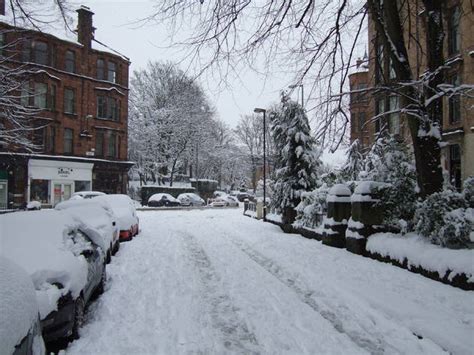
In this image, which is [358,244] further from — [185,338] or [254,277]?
[185,338]

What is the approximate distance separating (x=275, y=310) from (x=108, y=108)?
3793 cm

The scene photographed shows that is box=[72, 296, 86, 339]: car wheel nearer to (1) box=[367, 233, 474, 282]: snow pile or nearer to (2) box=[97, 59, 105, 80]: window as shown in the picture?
(1) box=[367, 233, 474, 282]: snow pile

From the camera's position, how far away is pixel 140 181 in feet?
178

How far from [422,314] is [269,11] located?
23.1 feet

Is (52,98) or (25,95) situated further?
(52,98)

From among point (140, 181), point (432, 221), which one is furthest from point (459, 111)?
point (140, 181)

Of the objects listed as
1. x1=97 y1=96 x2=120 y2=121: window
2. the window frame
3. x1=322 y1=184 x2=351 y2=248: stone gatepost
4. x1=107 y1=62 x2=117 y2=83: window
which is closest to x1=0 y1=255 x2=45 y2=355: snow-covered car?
x1=322 y1=184 x2=351 y2=248: stone gatepost

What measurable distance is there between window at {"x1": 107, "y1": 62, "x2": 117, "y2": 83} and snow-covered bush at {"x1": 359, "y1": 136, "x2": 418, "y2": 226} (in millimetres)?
34703

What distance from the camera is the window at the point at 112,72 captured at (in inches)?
1583

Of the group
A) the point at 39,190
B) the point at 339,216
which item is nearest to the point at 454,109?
the point at 339,216

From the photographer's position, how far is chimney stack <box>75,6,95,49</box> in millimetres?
37344

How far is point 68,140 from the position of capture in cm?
3669

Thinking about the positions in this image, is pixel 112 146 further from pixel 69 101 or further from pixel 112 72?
pixel 112 72

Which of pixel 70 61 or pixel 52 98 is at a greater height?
pixel 70 61
